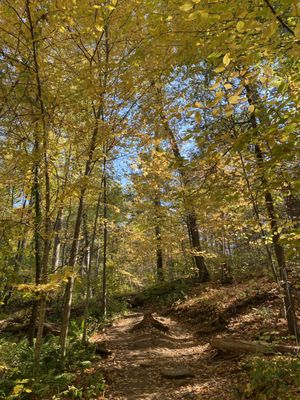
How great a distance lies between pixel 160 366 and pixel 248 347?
2.01 metres

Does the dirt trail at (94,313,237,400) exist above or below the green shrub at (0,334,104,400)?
below

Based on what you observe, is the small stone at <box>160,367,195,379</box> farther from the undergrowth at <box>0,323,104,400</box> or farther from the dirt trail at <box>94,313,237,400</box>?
the undergrowth at <box>0,323,104,400</box>

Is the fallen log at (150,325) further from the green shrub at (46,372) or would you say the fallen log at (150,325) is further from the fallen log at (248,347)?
the fallen log at (248,347)

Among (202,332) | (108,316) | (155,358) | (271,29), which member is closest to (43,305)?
(155,358)

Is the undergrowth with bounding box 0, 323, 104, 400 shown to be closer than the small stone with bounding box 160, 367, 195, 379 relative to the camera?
Yes

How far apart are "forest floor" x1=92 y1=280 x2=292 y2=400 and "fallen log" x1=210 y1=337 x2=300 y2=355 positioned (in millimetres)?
209

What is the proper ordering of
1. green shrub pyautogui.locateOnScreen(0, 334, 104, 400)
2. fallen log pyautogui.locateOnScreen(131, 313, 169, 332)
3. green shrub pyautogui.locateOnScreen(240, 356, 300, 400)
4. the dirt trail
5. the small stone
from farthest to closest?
fallen log pyautogui.locateOnScreen(131, 313, 169, 332), the small stone, the dirt trail, green shrub pyautogui.locateOnScreen(0, 334, 104, 400), green shrub pyautogui.locateOnScreen(240, 356, 300, 400)

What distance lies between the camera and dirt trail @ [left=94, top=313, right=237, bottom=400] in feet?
17.0

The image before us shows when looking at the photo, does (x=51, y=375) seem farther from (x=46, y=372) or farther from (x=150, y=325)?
(x=150, y=325)

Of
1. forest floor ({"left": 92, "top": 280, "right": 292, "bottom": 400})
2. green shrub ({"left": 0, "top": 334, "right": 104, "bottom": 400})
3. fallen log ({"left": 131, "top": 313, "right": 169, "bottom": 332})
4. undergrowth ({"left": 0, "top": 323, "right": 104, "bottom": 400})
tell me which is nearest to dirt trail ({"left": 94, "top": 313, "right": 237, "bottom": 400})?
forest floor ({"left": 92, "top": 280, "right": 292, "bottom": 400})

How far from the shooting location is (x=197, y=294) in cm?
1301

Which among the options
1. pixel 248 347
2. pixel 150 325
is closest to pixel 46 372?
pixel 248 347

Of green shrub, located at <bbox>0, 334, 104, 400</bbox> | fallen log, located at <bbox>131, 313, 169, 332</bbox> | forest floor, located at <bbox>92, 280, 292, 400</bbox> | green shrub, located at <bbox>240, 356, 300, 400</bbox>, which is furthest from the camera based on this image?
fallen log, located at <bbox>131, 313, 169, 332</bbox>

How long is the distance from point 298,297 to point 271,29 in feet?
27.8
